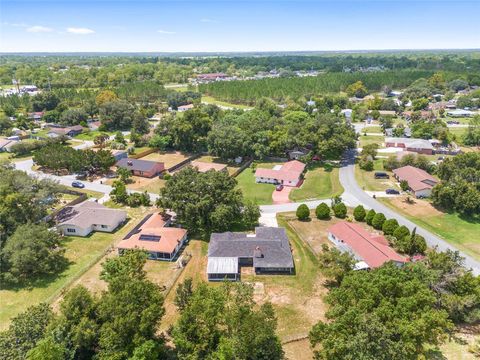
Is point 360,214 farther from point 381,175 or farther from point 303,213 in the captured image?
point 381,175

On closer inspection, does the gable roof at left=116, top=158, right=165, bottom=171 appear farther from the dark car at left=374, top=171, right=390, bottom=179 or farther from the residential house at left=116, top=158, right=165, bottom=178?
the dark car at left=374, top=171, right=390, bottom=179

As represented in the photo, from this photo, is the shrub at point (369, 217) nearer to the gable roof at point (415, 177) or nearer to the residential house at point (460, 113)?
the gable roof at point (415, 177)

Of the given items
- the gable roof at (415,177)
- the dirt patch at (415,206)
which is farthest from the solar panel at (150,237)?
the gable roof at (415,177)

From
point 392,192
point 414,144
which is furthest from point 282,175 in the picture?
point 414,144

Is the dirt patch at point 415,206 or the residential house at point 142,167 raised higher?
the residential house at point 142,167

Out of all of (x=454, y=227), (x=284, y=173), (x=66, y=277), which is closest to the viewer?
(x=66, y=277)

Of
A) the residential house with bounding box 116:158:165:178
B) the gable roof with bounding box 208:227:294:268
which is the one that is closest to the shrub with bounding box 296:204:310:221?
the gable roof with bounding box 208:227:294:268
